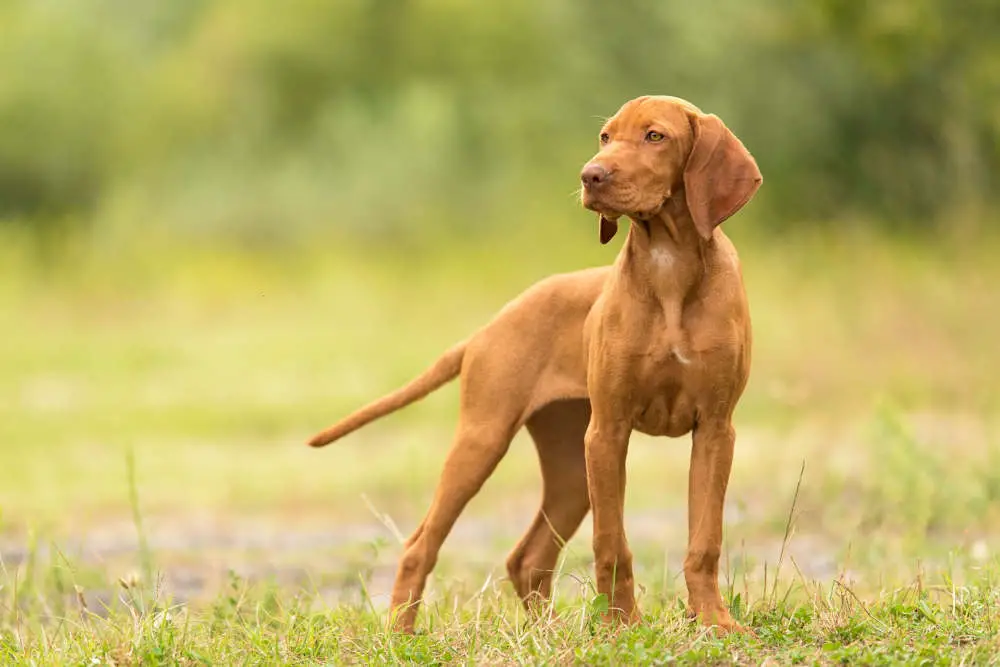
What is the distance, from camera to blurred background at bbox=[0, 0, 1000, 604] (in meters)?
10.7

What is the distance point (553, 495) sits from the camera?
5.84m

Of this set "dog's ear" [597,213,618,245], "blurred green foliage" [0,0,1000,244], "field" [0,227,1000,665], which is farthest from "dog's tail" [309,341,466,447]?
"blurred green foliage" [0,0,1000,244]

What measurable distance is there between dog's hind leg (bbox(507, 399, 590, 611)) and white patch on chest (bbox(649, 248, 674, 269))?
1043mm

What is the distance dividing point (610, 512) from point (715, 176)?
1.08 meters

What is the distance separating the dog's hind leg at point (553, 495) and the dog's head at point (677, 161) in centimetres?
119

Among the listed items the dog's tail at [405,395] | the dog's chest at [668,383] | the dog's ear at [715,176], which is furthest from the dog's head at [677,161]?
the dog's tail at [405,395]

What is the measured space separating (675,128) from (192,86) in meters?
18.1

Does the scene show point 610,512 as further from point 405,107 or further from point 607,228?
point 405,107

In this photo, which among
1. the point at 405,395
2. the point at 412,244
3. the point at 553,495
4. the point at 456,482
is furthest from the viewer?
the point at 412,244

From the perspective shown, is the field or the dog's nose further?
the field

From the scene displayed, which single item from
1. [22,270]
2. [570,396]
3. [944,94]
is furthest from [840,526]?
[22,270]

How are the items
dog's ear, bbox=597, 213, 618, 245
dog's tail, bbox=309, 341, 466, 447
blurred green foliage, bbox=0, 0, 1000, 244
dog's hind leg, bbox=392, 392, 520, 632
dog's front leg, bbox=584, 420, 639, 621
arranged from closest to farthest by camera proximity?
dog's front leg, bbox=584, 420, 639, 621, dog's ear, bbox=597, 213, 618, 245, dog's hind leg, bbox=392, 392, 520, 632, dog's tail, bbox=309, 341, 466, 447, blurred green foliage, bbox=0, 0, 1000, 244

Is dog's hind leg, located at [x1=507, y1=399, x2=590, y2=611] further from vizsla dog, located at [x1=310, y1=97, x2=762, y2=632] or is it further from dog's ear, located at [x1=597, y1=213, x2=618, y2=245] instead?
dog's ear, located at [x1=597, y1=213, x2=618, y2=245]

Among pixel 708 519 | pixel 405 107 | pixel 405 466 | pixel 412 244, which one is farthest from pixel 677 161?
pixel 405 107
